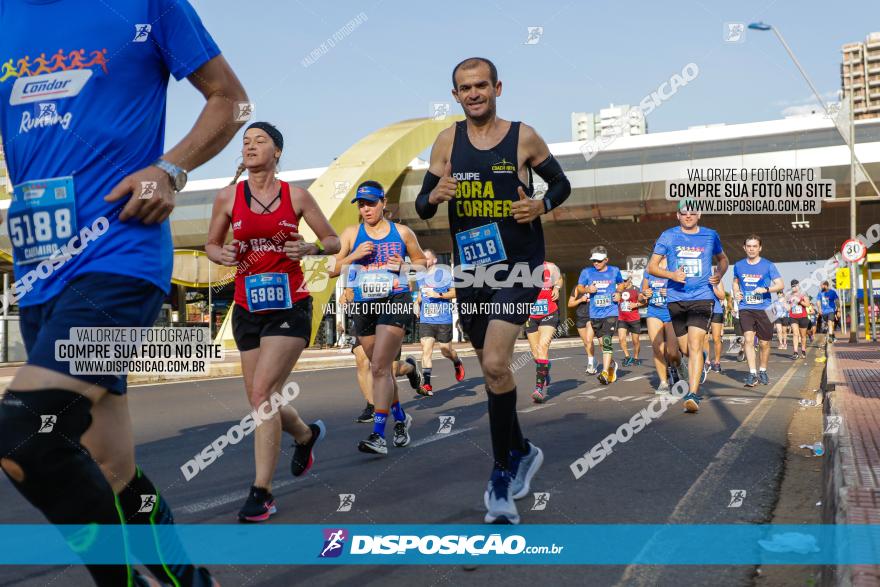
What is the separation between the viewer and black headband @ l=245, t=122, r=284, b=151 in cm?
483

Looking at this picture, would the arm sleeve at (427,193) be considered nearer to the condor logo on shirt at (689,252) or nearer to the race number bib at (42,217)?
the race number bib at (42,217)

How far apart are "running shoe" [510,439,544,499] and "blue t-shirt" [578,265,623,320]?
10438 millimetres

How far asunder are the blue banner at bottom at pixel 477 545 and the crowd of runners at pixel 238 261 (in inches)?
10.9

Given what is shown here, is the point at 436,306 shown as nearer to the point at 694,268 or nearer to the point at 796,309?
the point at 694,268

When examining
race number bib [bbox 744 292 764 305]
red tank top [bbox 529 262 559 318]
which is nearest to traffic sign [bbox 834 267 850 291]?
race number bib [bbox 744 292 764 305]

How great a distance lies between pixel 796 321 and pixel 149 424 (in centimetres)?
1634

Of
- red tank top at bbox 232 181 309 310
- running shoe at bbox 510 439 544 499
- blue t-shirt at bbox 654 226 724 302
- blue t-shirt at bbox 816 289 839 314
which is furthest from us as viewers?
blue t-shirt at bbox 816 289 839 314

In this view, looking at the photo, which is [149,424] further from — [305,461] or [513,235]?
[513,235]

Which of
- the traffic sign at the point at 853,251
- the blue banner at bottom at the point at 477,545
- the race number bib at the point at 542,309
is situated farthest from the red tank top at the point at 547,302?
the traffic sign at the point at 853,251

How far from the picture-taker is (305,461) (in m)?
5.16

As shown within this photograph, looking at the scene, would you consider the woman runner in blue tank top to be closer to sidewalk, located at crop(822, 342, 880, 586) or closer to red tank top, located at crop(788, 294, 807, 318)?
A: sidewalk, located at crop(822, 342, 880, 586)

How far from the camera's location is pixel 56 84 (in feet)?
8.09

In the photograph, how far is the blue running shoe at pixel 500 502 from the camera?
4.14 m

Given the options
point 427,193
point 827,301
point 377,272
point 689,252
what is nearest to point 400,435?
point 377,272
